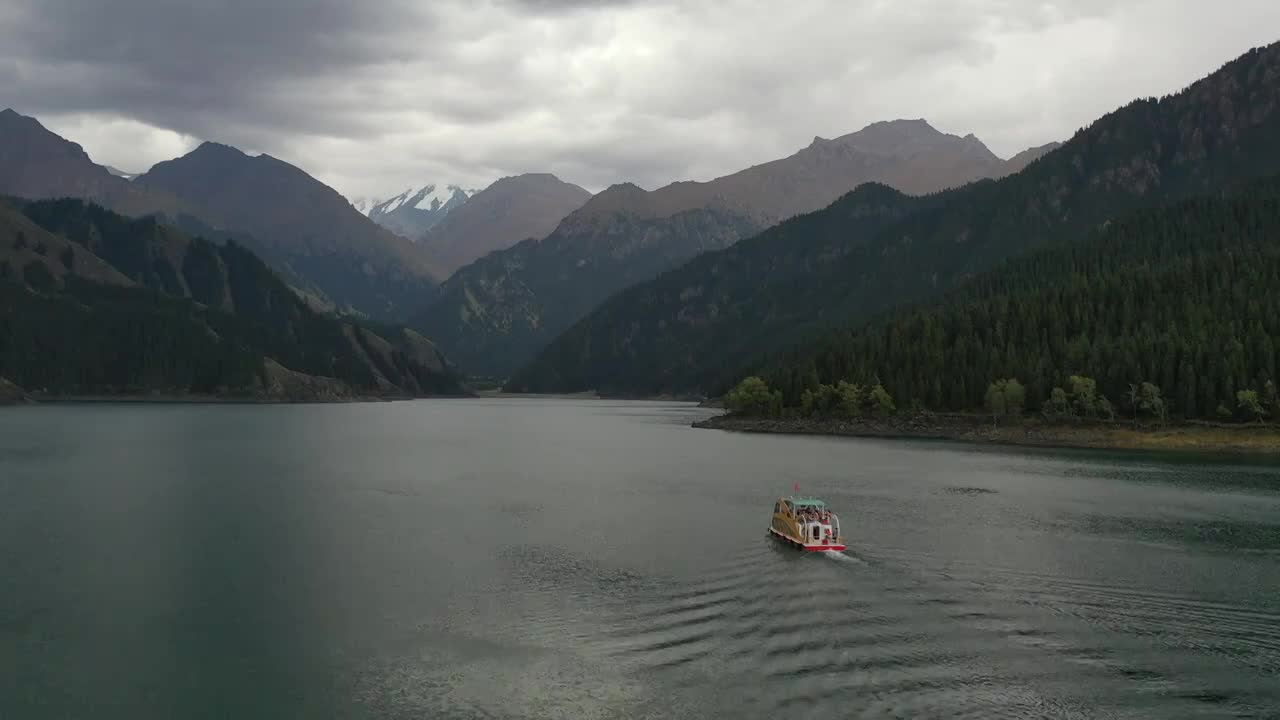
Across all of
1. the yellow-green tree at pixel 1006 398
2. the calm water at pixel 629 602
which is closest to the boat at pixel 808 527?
the calm water at pixel 629 602

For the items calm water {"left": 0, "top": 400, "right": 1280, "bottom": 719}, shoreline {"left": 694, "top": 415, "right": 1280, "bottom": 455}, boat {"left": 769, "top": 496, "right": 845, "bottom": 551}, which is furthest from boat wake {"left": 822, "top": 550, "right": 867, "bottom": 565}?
shoreline {"left": 694, "top": 415, "right": 1280, "bottom": 455}

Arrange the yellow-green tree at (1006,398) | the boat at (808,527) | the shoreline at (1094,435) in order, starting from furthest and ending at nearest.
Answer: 1. the yellow-green tree at (1006,398)
2. the shoreline at (1094,435)
3. the boat at (808,527)

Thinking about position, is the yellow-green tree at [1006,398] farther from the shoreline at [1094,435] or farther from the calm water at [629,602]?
the calm water at [629,602]

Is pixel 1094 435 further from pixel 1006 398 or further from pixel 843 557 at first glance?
pixel 843 557

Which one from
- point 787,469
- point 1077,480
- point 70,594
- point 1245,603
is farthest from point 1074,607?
point 787,469

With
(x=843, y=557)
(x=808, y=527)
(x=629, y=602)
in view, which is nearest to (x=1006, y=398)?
(x=808, y=527)
